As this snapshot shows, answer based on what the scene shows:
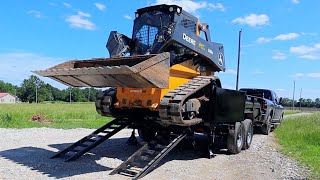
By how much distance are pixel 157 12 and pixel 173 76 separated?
202 cm

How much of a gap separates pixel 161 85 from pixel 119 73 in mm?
1043

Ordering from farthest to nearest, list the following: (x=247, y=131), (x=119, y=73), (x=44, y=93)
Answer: (x=44, y=93) → (x=247, y=131) → (x=119, y=73)

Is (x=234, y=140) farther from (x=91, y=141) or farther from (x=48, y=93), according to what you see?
(x=48, y=93)

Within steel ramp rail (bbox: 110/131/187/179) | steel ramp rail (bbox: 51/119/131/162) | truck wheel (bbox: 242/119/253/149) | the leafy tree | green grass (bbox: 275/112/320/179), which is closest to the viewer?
steel ramp rail (bbox: 110/131/187/179)

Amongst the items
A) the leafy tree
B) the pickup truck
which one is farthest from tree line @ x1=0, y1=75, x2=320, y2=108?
the pickup truck

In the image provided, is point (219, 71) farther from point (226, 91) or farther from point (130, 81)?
point (130, 81)

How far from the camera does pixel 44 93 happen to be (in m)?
128

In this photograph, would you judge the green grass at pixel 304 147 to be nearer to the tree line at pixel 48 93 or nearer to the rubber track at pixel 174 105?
the rubber track at pixel 174 105

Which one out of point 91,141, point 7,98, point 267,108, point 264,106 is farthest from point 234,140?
point 7,98

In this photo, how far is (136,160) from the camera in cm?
802

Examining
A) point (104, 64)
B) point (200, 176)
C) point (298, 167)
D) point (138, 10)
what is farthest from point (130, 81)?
point (298, 167)

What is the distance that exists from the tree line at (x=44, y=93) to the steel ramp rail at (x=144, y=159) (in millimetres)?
115602

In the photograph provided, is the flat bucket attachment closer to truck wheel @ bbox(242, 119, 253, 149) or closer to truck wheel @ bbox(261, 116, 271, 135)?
truck wheel @ bbox(242, 119, 253, 149)

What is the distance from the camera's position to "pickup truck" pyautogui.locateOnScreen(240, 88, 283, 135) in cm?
1452
